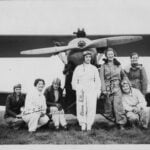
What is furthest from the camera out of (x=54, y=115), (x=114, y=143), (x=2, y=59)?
(x=2, y=59)

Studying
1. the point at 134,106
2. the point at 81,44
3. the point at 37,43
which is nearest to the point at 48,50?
the point at 37,43

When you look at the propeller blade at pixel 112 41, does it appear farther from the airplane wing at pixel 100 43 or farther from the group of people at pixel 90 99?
the group of people at pixel 90 99

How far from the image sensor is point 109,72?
2.96 meters

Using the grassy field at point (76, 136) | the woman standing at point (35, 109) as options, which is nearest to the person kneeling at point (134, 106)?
the grassy field at point (76, 136)

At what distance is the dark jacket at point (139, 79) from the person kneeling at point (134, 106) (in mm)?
65

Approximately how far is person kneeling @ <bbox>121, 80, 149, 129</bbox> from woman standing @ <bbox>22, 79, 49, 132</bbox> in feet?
3.08

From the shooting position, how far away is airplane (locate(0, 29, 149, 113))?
3088 millimetres

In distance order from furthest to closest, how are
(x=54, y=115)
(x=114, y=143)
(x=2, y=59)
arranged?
(x=2, y=59) → (x=54, y=115) → (x=114, y=143)

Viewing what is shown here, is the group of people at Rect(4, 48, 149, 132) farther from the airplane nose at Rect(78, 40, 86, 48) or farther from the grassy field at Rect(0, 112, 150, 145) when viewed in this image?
the airplane nose at Rect(78, 40, 86, 48)
